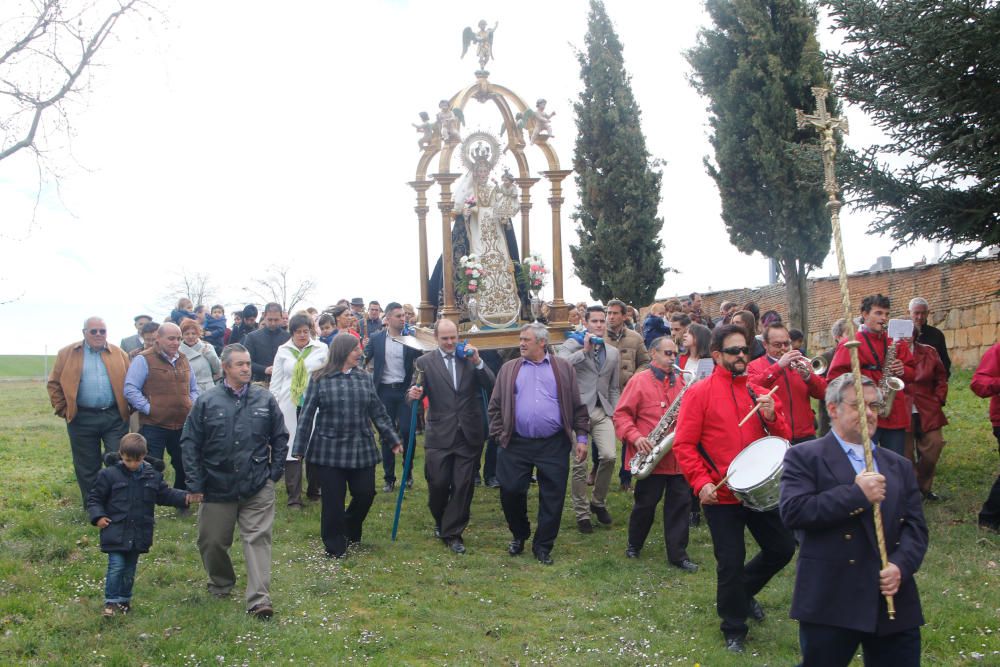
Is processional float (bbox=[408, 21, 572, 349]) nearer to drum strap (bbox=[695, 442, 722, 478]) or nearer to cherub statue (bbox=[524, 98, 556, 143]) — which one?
cherub statue (bbox=[524, 98, 556, 143])

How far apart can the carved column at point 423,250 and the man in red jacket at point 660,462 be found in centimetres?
640

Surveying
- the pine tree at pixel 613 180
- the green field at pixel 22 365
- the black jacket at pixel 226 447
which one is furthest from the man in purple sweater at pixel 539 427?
the green field at pixel 22 365

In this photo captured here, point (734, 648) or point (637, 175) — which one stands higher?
point (637, 175)

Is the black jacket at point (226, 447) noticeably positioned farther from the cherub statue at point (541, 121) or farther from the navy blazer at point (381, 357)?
the cherub statue at point (541, 121)

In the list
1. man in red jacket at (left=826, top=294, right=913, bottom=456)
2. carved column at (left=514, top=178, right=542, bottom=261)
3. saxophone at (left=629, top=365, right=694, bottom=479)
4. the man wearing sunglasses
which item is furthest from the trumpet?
carved column at (left=514, top=178, right=542, bottom=261)

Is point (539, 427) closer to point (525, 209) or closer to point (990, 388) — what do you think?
point (990, 388)

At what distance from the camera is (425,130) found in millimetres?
13828

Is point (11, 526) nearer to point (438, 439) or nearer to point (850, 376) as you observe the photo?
point (438, 439)

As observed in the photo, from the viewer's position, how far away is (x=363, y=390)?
8484 mm

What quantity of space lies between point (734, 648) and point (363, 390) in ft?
12.9

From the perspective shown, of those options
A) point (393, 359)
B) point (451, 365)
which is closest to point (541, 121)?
point (393, 359)

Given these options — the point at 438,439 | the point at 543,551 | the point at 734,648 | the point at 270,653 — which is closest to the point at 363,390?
the point at 438,439

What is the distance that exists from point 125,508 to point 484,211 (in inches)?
332

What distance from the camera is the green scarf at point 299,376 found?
10.3m
